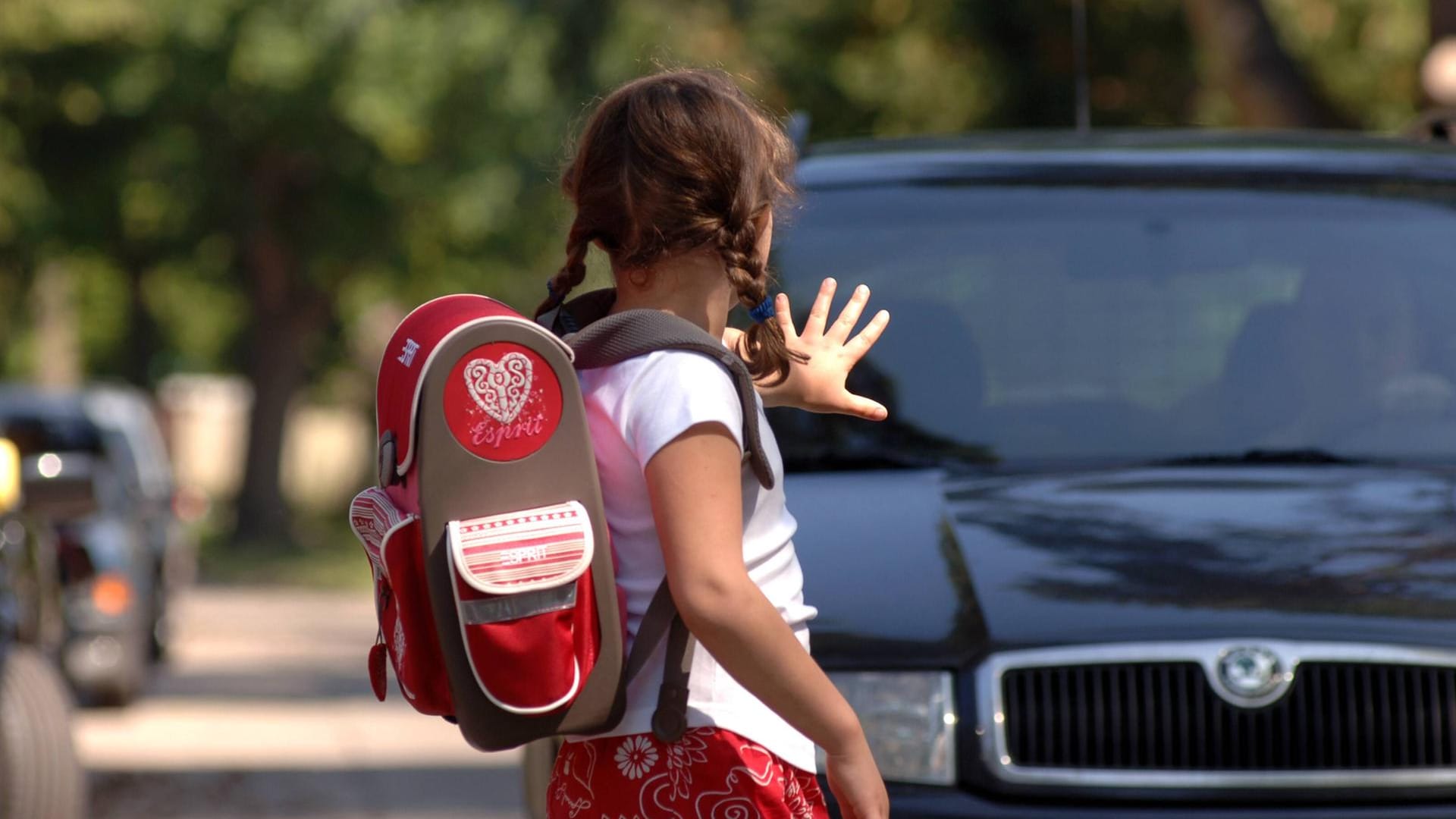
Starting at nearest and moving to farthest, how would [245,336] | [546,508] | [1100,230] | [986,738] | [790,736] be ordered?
[546,508] → [790,736] → [986,738] → [1100,230] → [245,336]

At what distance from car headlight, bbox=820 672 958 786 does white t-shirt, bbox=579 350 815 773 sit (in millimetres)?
820

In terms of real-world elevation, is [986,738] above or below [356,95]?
below

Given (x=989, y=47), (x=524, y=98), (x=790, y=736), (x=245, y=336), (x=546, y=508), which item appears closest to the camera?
(x=546, y=508)

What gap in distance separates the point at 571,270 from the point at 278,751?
7.64m

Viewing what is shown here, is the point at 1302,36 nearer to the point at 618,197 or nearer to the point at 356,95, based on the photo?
the point at 356,95

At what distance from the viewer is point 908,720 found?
3189mm

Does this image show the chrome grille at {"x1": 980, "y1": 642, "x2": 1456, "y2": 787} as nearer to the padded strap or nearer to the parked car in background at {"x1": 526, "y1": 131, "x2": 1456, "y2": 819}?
the parked car in background at {"x1": 526, "y1": 131, "x2": 1456, "y2": 819}

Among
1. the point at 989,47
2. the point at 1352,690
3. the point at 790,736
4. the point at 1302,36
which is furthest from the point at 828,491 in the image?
the point at 1302,36

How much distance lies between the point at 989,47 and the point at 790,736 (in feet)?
47.7

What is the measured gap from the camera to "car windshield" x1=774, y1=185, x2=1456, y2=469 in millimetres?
3881

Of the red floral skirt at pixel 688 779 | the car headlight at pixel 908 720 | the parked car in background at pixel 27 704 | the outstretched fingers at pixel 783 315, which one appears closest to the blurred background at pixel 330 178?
the outstretched fingers at pixel 783 315

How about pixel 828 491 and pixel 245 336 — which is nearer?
pixel 828 491

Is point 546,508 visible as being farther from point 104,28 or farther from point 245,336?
point 245,336

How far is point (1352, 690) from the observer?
3.18 meters
